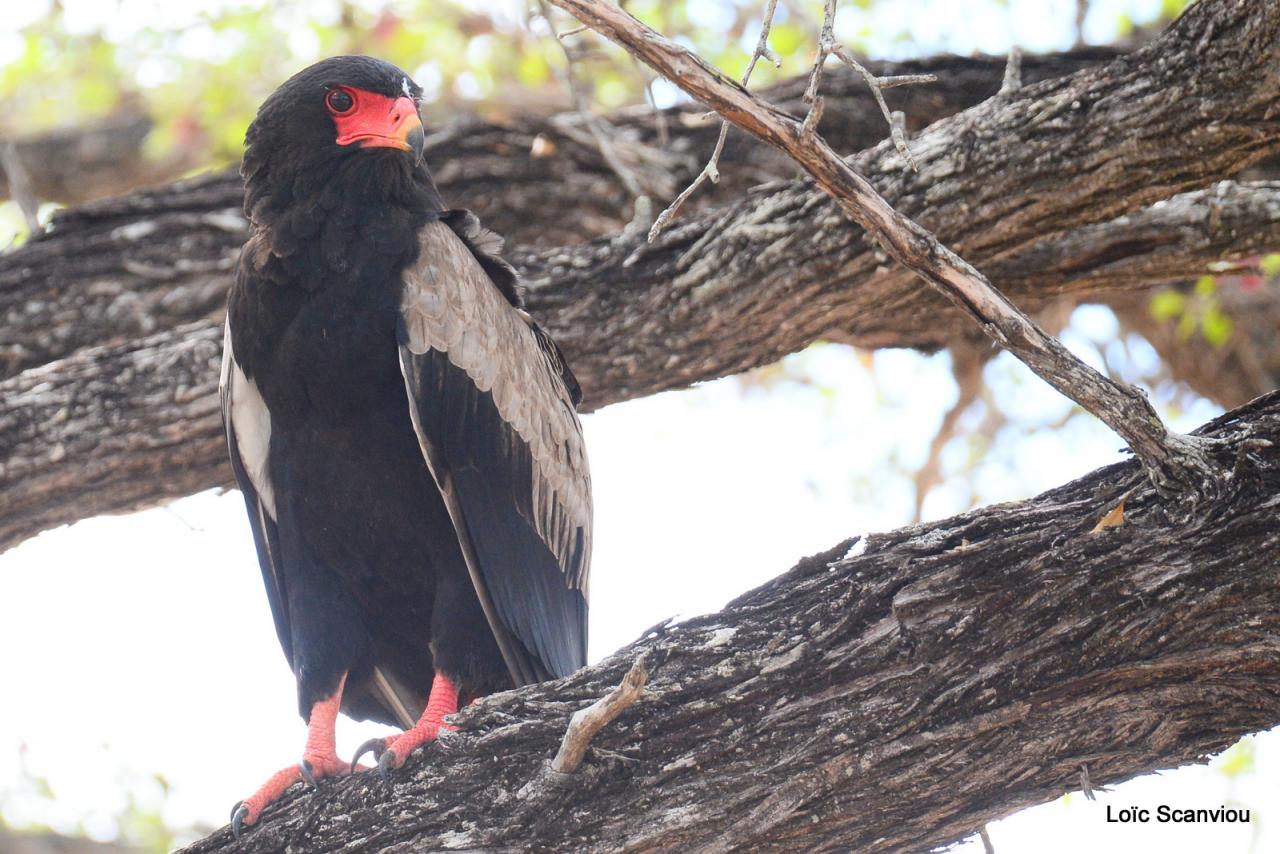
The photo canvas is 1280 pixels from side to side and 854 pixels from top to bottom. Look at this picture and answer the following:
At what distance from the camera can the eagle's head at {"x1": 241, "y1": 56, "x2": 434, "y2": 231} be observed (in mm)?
3756

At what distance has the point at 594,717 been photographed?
265cm

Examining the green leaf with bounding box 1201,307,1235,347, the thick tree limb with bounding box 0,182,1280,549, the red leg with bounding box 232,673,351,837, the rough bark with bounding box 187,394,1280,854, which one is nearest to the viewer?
the rough bark with bounding box 187,394,1280,854

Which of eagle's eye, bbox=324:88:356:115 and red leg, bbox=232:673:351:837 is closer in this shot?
red leg, bbox=232:673:351:837

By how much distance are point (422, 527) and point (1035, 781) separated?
182 cm

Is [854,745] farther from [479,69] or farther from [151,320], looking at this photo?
[479,69]

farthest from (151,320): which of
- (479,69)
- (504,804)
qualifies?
(479,69)

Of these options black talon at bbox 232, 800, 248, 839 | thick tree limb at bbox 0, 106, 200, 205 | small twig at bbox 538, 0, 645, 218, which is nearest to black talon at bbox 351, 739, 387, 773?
black talon at bbox 232, 800, 248, 839

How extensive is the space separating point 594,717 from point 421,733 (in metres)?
0.82

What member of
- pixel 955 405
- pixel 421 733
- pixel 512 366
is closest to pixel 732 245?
pixel 512 366

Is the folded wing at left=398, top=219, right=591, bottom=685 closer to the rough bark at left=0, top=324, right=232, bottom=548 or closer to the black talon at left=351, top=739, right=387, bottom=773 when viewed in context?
the black talon at left=351, top=739, right=387, bottom=773

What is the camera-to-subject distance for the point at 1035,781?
274cm

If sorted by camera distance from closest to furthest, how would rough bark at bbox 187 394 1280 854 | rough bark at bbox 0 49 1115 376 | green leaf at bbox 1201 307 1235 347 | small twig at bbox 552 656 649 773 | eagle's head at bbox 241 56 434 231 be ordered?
1. small twig at bbox 552 656 649 773
2. rough bark at bbox 187 394 1280 854
3. eagle's head at bbox 241 56 434 231
4. rough bark at bbox 0 49 1115 376
5. green leaf at bbox 1201 307 1235 347

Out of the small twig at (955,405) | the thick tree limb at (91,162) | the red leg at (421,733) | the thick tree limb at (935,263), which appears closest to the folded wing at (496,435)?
the red leg at (421,733)

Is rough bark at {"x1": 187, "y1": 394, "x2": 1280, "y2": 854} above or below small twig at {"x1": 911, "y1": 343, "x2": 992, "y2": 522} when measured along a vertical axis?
below
